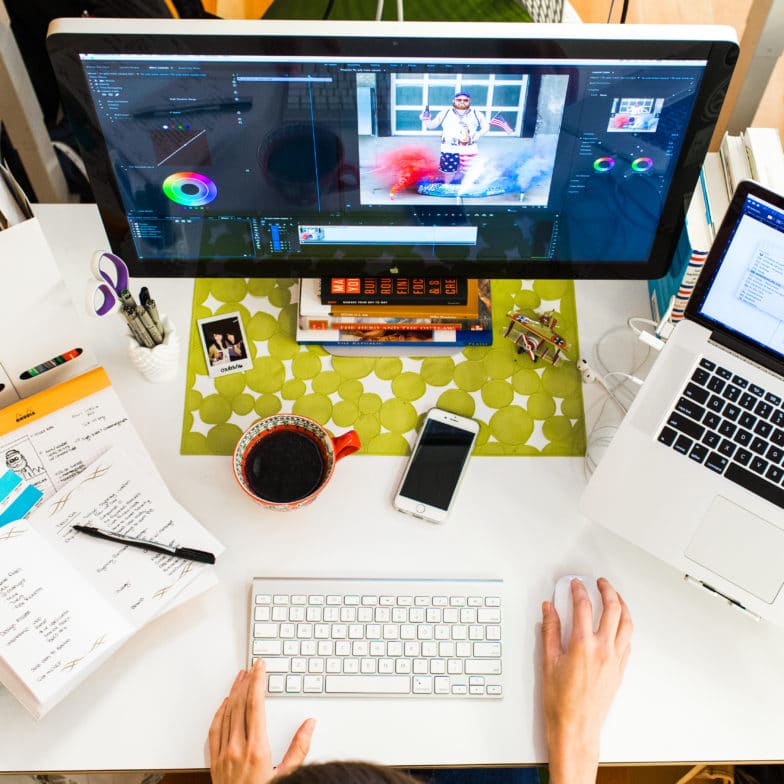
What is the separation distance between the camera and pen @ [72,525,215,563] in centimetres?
92

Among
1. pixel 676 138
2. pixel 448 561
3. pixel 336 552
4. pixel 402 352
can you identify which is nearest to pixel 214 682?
pixel 336 552

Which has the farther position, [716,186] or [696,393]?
[716,186]

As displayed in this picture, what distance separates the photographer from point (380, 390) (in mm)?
1072

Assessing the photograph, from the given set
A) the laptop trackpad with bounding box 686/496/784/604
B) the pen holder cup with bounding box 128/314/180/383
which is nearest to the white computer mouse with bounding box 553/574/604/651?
the laptop trackpad with bounding box 686/496/784/604

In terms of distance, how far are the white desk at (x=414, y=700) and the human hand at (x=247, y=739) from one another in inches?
0.9

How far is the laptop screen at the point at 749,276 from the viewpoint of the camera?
2.70 feet

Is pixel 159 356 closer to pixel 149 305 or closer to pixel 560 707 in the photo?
pixel 149 305

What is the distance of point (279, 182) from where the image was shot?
0.89m

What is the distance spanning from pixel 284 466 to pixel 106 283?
310mm

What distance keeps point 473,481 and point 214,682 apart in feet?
1.28

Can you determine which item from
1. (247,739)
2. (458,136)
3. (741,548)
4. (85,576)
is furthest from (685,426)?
(85,576)

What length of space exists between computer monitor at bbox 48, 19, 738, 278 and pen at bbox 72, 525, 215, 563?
12.7 inches

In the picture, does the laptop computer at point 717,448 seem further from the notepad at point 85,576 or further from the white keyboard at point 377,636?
the notepad at point 85,576

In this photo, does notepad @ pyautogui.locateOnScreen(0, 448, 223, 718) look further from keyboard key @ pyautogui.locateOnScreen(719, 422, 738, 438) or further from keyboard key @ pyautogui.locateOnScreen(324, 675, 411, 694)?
keyboard key @ pyautogui.locateOnScreen(719, 422, 738, 438)
